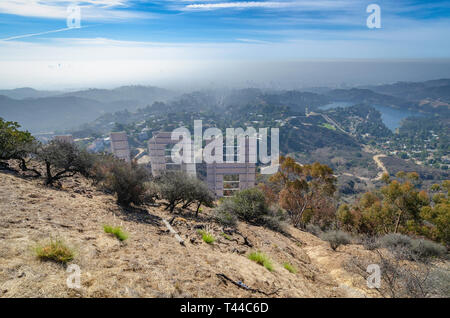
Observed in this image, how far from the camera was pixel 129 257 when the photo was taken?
3531 mm

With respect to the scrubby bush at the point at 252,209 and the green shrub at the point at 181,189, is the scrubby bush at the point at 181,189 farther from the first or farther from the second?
the scrubby bush at the point at 252,209

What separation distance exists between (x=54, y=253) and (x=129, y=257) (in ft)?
3.28

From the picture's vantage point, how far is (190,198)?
8180mm

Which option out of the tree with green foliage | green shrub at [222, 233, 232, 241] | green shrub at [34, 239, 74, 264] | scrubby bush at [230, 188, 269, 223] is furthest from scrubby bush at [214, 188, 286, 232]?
green shrub at [34, 239, 74, 264]

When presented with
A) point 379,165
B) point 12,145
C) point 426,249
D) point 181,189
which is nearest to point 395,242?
point 426,249

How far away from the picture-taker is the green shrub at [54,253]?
300 centimetres

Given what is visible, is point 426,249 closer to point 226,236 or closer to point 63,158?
point 226,236

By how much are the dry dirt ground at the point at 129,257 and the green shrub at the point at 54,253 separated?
0.09 metres

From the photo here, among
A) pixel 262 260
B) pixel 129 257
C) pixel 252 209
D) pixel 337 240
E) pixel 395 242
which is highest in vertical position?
pixel 129 257

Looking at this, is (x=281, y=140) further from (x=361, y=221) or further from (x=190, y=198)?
(x=190, y=198)

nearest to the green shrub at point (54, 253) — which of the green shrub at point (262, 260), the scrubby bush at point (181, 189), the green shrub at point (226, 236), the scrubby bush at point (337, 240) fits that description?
the green shrub at point (262, 260)

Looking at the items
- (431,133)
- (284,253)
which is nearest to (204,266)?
(284,253)

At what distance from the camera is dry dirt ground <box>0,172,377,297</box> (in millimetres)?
2711

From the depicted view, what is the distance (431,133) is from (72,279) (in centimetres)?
12150
